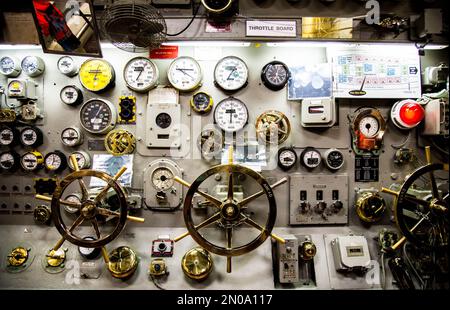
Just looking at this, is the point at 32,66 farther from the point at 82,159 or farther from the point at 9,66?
the point at 82,159

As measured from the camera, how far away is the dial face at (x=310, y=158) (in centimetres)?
230

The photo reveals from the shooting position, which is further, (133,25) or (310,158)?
(310,158)

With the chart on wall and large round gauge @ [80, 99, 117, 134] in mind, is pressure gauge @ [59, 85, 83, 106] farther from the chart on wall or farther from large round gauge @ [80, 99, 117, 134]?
the chart on wall

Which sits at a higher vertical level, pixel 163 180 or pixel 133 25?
pixel 133 25

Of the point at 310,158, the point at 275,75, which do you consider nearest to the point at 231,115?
the point at 275,75

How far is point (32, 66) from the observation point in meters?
2.32

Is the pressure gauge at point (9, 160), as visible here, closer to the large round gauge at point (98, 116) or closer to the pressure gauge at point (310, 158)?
the large round gauge at point (98, 116)

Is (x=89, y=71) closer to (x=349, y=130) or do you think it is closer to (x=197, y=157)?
(x=197, y=157)

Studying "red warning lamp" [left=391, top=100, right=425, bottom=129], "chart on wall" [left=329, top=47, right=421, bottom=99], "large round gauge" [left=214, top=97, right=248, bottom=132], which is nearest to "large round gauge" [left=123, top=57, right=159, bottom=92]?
"large round gauge" [left=214, top=97, right=248, bottom=132]

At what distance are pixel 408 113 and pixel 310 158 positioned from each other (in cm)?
91

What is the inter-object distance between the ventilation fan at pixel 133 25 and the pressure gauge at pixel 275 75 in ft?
2.94
